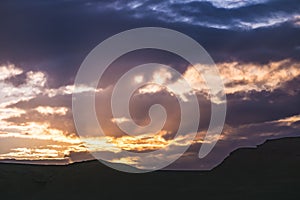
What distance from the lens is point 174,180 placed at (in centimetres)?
12431

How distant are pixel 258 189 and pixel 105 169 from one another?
5920 cm

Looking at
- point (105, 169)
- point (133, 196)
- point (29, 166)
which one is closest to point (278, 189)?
point (133, 196)

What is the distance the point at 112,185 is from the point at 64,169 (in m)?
22.1

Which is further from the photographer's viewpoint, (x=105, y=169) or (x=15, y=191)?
(x=105, y=169)

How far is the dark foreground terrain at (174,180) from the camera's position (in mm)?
Answer: 103438

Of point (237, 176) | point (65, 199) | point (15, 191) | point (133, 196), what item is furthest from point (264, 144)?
point (15, 191)

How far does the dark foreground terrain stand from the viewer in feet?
339

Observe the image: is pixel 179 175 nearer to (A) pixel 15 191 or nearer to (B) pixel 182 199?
(B) pixel 182 199

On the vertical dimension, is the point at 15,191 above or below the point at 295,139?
below

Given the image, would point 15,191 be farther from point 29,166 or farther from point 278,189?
point 278,189

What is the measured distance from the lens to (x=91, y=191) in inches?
4761

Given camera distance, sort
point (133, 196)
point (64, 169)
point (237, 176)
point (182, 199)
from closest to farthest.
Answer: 1. point (182, 199)
2. point (133, 196)
3. point (237, 176)
4. point (64, 169)

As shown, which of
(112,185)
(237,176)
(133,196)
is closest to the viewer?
(133,196)

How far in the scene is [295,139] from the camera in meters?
151
